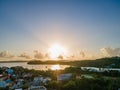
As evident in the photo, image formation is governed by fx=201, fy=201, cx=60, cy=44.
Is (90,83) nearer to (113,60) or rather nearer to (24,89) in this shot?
(24,89)

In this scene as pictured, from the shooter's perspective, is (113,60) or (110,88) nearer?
(110,88)

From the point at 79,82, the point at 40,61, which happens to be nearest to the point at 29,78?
the point at 79,82

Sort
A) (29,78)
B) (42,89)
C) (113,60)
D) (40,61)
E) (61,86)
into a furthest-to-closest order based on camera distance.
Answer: (40,61), (113,60), (29,78), (61,86), (42,89)

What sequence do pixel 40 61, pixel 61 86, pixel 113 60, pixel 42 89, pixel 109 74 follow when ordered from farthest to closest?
pixel 40 61 < pixel 113 60 < pixel 109 74 < pixel 61 86 < pixel 42 89

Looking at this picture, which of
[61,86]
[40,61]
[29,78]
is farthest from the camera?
[40,61]

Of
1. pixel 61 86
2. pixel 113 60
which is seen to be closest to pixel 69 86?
pixel 61 86

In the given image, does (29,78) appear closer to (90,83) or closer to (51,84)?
(51,84)

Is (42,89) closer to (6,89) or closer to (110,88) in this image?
(6,89)

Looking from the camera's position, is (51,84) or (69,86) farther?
(51,84)

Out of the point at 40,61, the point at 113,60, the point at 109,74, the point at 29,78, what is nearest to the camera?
the point at 29,78
